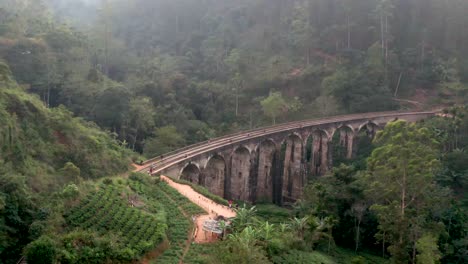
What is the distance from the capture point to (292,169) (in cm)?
5088

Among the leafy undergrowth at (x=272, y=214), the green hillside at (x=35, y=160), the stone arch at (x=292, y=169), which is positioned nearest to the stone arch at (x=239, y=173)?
the leafy undergrowth at (x=272, y=214)

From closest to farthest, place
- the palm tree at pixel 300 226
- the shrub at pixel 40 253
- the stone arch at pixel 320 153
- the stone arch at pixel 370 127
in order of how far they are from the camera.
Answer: the shrub at pixel 40 253 → the palm tree at pixel 300 226 → the stone arch at pixel 320 153 → the stone arch at pixel 370 127

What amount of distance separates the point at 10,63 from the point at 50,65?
4.18m

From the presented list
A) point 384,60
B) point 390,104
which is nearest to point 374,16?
point 384,60

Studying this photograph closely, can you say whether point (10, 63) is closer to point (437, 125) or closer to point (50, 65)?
point (50, 65)

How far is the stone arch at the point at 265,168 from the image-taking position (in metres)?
46.4

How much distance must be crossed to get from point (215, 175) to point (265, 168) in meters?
7.45

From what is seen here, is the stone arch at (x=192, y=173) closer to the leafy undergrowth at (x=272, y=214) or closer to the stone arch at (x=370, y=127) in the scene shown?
the leafy undergrowth at (x=272, y=214)

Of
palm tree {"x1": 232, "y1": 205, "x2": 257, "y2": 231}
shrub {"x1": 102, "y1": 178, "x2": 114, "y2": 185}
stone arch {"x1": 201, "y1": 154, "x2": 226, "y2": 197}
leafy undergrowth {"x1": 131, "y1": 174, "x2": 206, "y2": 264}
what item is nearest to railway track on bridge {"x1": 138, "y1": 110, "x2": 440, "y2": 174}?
stone arch {"x1": 201, "y1": 154, "x2": 226, "y2": 197}

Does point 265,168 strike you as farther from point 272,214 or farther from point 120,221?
point 120,221

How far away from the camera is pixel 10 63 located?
155 feet

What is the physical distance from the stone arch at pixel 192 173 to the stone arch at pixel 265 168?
404 inches

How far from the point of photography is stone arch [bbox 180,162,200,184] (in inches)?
1445

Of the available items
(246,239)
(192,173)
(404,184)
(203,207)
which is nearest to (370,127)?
(192,173)
